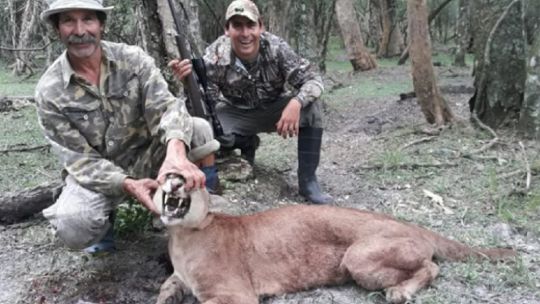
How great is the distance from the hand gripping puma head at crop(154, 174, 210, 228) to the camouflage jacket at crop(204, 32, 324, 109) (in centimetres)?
228

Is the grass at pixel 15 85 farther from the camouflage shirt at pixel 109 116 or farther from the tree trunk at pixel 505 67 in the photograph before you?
the camouflage shirt at pixel 109 116

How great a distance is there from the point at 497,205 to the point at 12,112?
28.7ft

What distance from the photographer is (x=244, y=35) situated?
18.6 ft

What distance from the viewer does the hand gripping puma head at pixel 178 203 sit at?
11.7 ft

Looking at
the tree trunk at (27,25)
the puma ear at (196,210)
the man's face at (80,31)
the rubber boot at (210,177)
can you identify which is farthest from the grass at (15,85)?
the puma ear at (196,210)

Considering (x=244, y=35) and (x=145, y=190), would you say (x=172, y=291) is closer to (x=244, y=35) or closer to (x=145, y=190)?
(x=145, y=190)

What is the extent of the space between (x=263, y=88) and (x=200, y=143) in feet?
5.65

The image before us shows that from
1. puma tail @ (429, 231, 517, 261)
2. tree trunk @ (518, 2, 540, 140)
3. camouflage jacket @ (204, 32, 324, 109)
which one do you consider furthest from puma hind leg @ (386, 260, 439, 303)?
tree trunk @ (518, 2, 540, 140)

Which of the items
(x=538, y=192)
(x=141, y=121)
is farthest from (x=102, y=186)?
(x=538, y=192)

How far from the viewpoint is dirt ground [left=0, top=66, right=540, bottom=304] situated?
390 centimetres

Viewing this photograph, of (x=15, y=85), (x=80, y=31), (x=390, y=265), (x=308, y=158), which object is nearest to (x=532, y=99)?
(x=308, y=158)

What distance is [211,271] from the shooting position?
372 centimetres

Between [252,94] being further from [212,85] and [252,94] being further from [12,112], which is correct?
[12,112]

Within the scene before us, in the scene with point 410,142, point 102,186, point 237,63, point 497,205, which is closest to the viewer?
point 102,186
